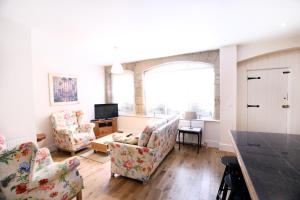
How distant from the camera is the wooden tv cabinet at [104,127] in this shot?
4605 millimetres

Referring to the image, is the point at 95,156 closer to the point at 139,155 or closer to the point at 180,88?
the point at 139,155

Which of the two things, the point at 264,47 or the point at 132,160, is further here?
the point at 264,47

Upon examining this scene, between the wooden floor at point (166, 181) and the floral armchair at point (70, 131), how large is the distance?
394mm

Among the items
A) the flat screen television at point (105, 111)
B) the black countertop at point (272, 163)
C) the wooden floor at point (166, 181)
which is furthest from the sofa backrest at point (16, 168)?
the flat screen television at point (105, 111)

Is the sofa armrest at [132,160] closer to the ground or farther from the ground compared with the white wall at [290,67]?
closer to the ground

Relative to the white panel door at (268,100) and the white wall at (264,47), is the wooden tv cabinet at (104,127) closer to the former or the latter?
the white panel door at (268,100)

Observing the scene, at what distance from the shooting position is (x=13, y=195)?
133 cm

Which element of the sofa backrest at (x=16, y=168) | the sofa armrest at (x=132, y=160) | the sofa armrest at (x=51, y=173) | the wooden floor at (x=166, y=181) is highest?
the sofa backrest at (x=16, y=168)

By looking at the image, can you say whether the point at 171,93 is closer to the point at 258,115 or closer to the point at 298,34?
the point at 258,115

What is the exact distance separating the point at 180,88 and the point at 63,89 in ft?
11.1

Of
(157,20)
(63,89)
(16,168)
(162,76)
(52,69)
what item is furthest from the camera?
(162,76)

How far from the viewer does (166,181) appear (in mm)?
2375

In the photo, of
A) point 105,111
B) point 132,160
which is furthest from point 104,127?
point 132,160

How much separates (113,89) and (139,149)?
384 cm
